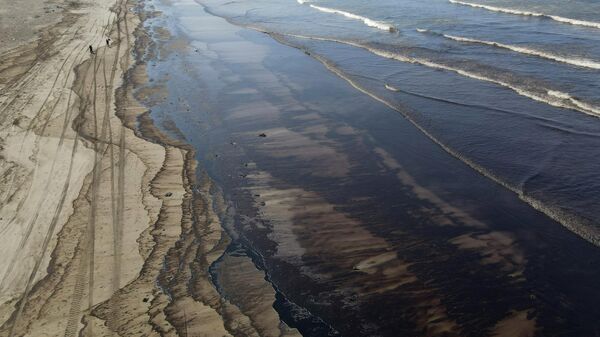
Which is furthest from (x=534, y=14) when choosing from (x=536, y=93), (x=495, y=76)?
(x=536, y=93)

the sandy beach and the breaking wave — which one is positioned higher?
the breaking wave

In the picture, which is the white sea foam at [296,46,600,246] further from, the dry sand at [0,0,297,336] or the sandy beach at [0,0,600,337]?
the dry sand at [0,0,297,336]

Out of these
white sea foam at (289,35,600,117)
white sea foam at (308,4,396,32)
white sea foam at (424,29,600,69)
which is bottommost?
white sea foam at (289,35,600,117)

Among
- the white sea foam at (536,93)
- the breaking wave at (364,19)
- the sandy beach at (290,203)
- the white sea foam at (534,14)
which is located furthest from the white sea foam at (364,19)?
the sandy beach at (290,203)

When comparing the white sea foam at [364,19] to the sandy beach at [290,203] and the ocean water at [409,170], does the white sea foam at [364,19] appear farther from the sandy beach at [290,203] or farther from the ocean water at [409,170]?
the sandy beach at [290,203]

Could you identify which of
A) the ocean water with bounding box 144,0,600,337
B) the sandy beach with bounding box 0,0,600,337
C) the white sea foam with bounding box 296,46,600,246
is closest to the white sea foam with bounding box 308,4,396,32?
the ocean water with bounding box 144,0,600,337

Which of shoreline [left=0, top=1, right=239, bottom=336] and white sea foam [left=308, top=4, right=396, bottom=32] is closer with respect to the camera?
shoreline [left=0, top=1, right=239, bottom=336]

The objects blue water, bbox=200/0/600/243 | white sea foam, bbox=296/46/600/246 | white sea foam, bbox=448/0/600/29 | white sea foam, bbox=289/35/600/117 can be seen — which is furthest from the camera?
white sea foam, bbox=448/0/600/29

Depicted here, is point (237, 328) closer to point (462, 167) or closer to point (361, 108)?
point (462, 167)
